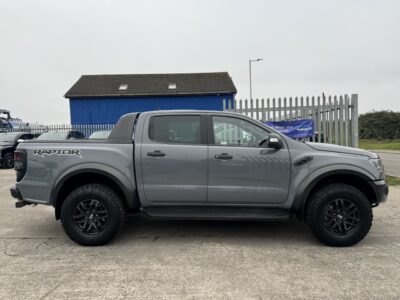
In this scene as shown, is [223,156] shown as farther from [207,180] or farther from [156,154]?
[156,154]

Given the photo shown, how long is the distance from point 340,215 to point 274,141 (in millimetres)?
1319

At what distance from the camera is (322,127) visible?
1042 centimetres

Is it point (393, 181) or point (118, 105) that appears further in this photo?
point (118, 105)

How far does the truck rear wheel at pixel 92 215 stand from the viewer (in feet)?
15.9

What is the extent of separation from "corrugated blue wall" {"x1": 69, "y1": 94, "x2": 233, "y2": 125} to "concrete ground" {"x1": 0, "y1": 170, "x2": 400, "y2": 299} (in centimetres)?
2472

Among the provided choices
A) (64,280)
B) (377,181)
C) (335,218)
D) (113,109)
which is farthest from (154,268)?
(113,109)

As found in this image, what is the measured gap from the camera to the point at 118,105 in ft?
99.7

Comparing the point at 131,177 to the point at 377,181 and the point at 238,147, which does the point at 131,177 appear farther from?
the point at 377,181

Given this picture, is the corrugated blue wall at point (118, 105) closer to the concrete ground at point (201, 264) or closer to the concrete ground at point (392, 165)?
the concrete ground at point (392, 165)

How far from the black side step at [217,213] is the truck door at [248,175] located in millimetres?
115

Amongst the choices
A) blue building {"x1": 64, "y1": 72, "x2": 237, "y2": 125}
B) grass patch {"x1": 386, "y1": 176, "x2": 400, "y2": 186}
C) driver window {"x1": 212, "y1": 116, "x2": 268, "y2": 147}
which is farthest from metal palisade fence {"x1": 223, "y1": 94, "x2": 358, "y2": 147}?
blue building {"x1": 64, "y1": 72, "x2": 237, "y2": 125}

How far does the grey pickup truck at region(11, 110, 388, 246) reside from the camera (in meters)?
4.79

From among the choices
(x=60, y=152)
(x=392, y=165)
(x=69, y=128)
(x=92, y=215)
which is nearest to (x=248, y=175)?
(x=92, y=215)

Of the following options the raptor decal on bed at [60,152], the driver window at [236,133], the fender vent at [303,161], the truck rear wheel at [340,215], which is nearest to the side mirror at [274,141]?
the driver window at [236,133]
